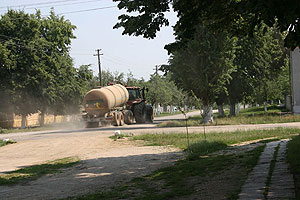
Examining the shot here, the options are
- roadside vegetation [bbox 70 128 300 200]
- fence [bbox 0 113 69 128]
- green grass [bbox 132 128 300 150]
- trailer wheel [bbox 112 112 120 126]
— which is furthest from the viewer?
fence [bbox 0 113 69 128]

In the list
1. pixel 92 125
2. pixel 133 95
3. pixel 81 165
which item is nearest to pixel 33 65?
pixel 133 95

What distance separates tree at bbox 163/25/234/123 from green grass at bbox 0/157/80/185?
1933 cm

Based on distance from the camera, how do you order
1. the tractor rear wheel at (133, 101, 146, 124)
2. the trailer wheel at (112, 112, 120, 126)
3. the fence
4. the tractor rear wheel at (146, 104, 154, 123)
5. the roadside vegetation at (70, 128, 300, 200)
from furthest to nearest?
1. the fence
2. the tractor rear wheel at (146, 104, 154, 123)
3. the tractor rear wheel at (133, 101, 146, 124)
4. the trailer wheel at (112, 112, 120, 126)
5. the roadside vegetation at (70, 128, 300, 200)

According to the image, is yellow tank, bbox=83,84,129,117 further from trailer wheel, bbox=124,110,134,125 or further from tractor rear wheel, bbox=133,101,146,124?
tractor rear wheel, bbox=133,101,146,124

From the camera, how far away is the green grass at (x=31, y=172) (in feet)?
36.3

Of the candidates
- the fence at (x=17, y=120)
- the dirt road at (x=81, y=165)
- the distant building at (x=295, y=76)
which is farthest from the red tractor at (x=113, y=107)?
the fence at (x=17, y=120)

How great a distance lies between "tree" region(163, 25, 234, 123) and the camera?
32.4 m

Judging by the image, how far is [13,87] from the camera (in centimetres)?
4188

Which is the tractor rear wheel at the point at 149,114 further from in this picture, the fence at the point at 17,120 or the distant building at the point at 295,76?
the fence at the point at 17,120

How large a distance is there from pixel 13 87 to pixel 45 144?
2191cm

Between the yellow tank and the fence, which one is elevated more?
the yellow tank

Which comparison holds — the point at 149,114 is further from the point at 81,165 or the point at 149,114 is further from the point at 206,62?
the point at 81,165

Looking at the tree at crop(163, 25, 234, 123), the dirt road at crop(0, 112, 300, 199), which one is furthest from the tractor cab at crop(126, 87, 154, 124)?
the dirt road at crop(0, 112, 300, 199)

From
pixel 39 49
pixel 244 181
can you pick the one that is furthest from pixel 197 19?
pixel 39 49
